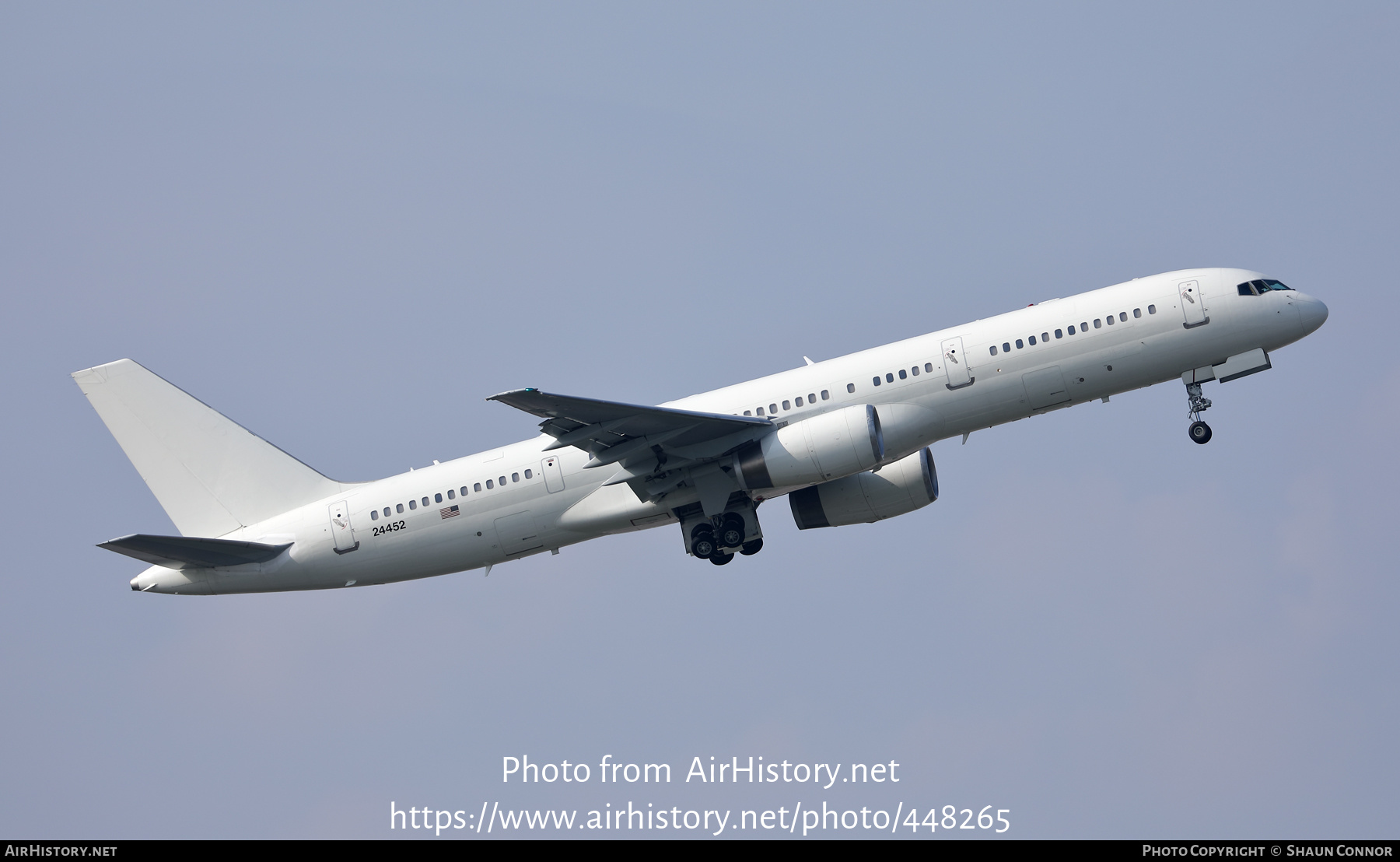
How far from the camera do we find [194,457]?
42875mm

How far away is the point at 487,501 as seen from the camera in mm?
39375

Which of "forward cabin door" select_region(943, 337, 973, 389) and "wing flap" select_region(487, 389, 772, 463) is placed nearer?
"wing flap" select_region(487, 389, 772, 463)

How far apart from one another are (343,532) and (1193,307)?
2565 cm

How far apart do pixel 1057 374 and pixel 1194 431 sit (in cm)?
523

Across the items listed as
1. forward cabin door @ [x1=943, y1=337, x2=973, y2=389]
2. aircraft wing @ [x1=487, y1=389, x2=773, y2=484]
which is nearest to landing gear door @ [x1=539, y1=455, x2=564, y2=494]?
aircraft wing @ [x1=487, y1=389, x2=773, y2=484]

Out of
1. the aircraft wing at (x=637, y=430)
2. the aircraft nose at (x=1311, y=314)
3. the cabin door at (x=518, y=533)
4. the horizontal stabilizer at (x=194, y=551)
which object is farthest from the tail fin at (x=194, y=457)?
the aircraft nose at (x=1311, y=314)

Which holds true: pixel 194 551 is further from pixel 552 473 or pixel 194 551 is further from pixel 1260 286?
pixel 1260 286

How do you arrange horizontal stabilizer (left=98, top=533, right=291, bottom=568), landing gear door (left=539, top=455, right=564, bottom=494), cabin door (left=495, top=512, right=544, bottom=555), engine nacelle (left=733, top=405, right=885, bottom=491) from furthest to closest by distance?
1. cabin door (left=495, top=512, right=544, bottom=555)
2. landing gear door (left=539, top=455, right=564, bottom=494)
3. horizontal stabilizer (left=98, top=533, right=291, bottom=568)
4. engine nacelle (left=733, top=405, right=885, bottom=491)

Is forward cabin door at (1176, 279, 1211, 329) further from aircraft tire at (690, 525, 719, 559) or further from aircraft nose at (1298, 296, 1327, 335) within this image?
aircraft tire at (690, 525, 719, 559)

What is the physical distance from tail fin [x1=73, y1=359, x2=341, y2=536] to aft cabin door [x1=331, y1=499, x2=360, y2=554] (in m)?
1.58

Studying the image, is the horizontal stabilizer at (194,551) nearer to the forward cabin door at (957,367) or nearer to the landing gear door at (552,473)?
the landing gear door at (552,473)

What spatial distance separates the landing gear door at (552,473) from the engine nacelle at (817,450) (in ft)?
18.5

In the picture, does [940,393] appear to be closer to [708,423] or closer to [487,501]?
[708,423]

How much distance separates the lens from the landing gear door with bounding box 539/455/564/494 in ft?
128
